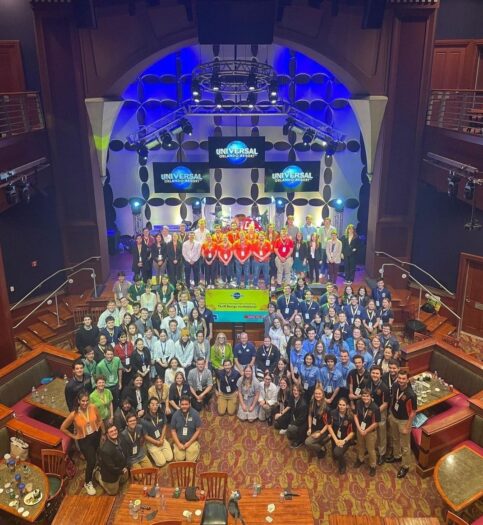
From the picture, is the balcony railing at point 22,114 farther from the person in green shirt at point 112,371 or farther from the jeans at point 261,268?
the jeans at point 261,268

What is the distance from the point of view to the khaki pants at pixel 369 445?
24.8 feet

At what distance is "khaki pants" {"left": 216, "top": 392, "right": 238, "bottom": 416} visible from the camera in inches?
351

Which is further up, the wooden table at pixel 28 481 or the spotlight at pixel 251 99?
the spotlight at pixel 251 99

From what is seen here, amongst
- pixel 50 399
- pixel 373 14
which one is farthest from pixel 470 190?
pixel 50 399

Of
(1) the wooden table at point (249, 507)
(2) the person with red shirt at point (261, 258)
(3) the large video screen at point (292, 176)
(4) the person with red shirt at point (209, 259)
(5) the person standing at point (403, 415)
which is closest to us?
(1) the wooden table at point (249, 507)

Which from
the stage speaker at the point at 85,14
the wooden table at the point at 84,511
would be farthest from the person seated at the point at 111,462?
the stage speaker at the point at 85,14

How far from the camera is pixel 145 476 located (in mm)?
6520

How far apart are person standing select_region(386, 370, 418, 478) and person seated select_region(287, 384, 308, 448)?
1.25m

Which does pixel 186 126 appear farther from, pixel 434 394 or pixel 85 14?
pixel 434 394

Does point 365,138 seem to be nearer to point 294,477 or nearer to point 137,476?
point 294,477

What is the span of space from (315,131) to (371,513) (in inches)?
386

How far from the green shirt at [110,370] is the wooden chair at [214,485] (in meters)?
2.71

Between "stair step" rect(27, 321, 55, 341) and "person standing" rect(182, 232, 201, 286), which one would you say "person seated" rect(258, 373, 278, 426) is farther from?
"stair step" rect(27, 321, 55, 341)

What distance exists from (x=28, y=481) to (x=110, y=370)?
2164 millimetres
